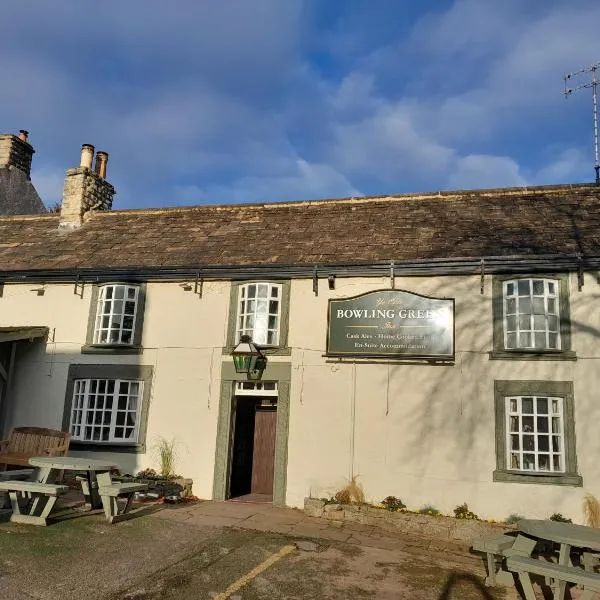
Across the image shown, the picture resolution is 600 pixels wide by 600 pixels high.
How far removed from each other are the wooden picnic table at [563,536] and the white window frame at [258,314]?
6.24 m

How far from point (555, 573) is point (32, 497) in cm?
751

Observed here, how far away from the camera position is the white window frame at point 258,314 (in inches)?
477

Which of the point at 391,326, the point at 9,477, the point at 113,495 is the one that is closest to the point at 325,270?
the point at 391,326

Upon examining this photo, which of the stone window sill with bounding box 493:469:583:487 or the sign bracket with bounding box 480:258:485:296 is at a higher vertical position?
the sign bracket with bounding box 480:258:485:296

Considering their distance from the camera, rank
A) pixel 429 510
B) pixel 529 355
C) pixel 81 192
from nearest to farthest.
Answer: pixel 429 510, pixel 529 355, pixel 81 192

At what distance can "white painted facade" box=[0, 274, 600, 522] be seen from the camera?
34.4ft

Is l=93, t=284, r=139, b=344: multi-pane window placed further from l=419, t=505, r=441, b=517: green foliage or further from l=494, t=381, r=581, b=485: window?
l=494, t=381, r=581, b=485: window

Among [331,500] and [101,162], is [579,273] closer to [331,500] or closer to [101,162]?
[331,500]

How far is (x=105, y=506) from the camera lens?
28.8 ft

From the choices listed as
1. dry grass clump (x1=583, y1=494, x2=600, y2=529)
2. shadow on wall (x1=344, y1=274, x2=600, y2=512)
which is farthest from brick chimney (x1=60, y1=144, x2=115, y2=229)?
dry grass clump (x1=583, y1=494, x2=600, y2=529)

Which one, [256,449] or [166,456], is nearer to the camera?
[166,456]

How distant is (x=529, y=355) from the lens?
35.0 ft

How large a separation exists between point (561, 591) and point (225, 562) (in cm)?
390

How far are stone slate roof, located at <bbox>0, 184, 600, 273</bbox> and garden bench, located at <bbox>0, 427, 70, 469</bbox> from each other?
396 cm
